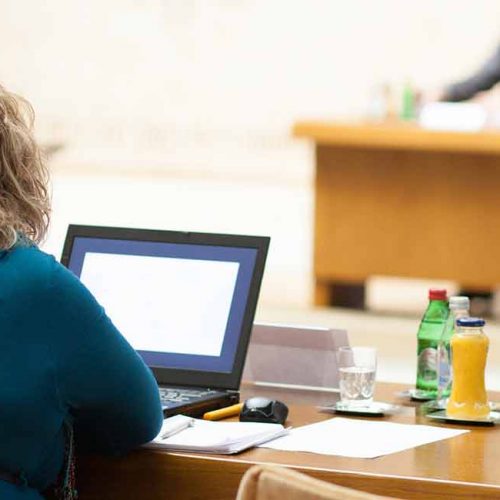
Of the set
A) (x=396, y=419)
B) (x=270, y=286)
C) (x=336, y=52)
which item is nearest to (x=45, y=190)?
(x=396, y=419)

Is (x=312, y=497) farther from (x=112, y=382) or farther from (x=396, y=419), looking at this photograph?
(x=396, y=419)

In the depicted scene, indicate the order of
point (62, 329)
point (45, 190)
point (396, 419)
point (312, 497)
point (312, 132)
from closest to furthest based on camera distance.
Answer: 1. point (312, 497)
2. point (62, 329)
3. point (45, 190)
4. point (396, 419)
5. point (312, 132)

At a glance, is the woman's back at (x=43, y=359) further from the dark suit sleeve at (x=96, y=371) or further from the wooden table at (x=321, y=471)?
the wooden table at (x=321, y=471)

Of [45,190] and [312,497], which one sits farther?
[45,190]

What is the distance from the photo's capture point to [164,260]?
7.52 ft

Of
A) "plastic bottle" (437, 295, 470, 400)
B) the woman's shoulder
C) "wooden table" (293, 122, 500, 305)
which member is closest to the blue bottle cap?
"plastic bottle" (437, 295, 470, 400)

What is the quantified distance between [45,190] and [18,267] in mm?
167

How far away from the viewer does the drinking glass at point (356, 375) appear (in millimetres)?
2154

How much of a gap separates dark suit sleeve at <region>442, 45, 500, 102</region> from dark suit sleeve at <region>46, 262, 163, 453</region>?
5302 millimetres

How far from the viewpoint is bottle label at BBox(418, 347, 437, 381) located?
2283 mm

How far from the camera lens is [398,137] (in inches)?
257

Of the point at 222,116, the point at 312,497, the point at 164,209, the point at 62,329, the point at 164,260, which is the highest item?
the point at 222,116

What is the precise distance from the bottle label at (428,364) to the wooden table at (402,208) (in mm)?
4343

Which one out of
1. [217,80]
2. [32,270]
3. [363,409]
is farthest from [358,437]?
[217,80]
